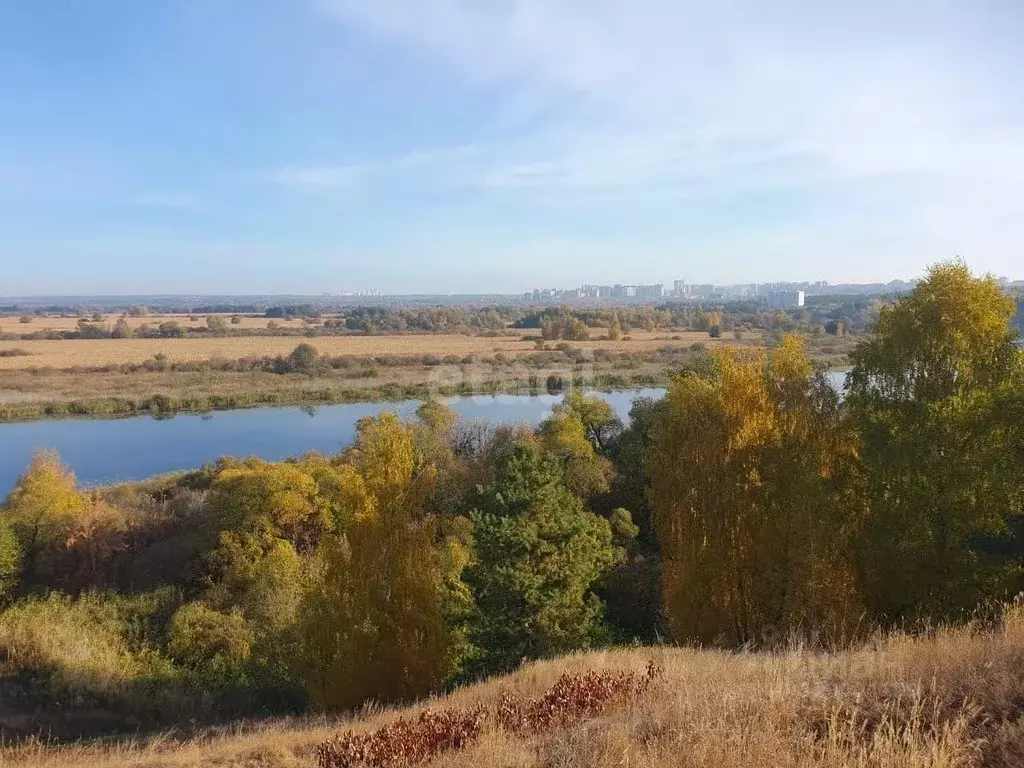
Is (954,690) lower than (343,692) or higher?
higher

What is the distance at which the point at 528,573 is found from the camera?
32.8ft

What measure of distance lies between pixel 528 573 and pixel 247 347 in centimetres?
6950

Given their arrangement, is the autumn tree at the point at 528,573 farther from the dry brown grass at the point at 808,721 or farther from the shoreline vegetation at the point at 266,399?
the shoreline vegetation at the point at 266,399

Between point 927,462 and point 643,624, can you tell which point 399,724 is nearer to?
point 927,462

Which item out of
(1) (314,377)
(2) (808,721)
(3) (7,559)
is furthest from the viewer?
(1) (314,377)

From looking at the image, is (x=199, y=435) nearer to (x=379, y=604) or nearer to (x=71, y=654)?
(x=71, y=654)

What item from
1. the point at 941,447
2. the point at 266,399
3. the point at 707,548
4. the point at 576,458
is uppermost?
the point at 941,447

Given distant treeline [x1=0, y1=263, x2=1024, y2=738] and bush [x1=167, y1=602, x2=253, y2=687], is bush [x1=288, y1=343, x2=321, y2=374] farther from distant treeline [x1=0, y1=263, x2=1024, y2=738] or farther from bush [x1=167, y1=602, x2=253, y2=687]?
distant treeline [x1=0, y1=263, x2=1024, y2=738]

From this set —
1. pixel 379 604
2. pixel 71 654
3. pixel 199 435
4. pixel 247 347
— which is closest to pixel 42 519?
pixel 71 654

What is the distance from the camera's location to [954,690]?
387 centimetres

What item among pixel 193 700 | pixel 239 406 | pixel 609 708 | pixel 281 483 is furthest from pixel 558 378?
pixel 609 708

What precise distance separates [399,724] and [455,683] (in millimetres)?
5515

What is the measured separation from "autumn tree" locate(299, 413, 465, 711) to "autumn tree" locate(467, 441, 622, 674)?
1131mm

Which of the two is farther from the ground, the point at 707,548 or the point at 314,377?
the point at 707,548
